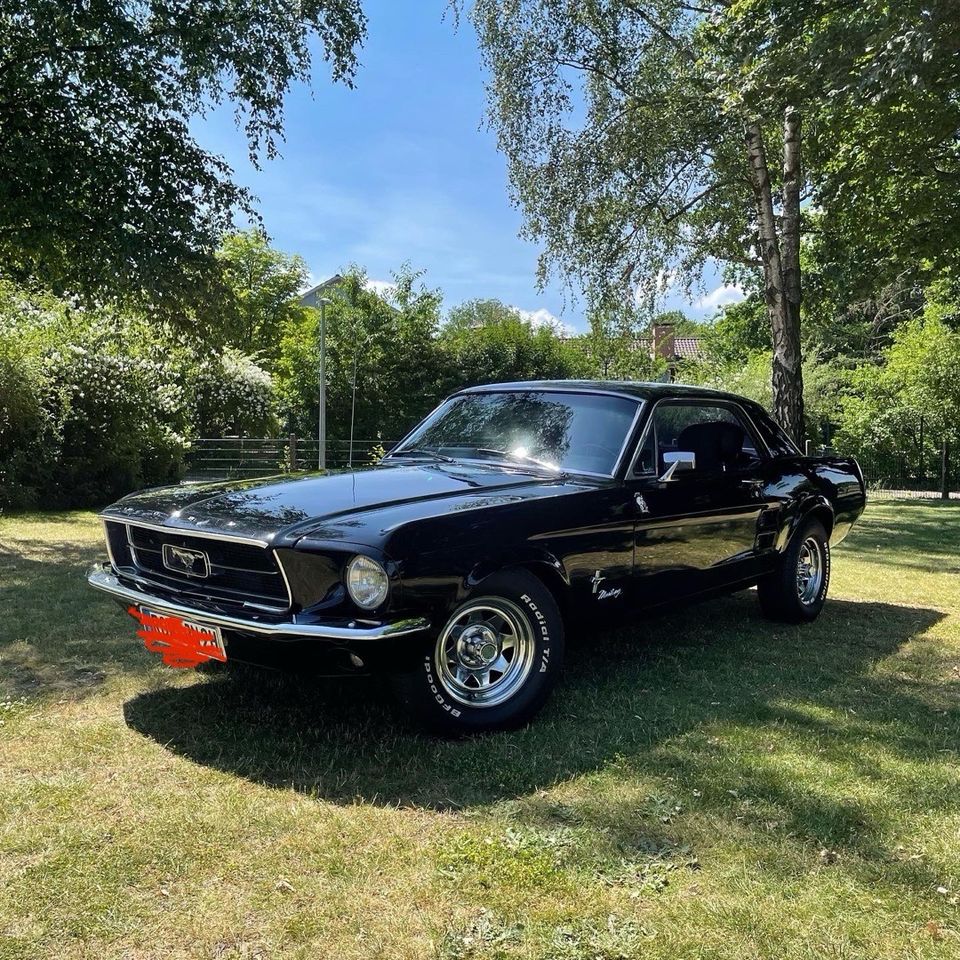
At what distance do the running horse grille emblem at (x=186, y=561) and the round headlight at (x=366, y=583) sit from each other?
0.80 m

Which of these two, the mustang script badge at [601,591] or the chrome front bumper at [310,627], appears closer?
the chrome front bumper at [310,627]

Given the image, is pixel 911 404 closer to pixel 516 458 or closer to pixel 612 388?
pixel 612 388

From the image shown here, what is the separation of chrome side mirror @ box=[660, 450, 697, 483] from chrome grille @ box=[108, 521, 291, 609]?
221 centimetres

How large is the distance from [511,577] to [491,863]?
1.28m

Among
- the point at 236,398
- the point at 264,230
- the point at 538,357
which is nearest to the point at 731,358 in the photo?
the point at 538,357

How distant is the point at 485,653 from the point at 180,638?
1305 mm

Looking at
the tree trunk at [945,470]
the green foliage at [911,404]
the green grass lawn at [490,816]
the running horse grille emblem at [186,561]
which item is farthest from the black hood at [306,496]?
the green foliage at [911,404]

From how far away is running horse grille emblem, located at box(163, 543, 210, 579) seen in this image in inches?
142

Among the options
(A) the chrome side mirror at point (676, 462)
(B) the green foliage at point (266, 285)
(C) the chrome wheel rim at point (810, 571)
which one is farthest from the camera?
(B) the green foliage at point (266, 285)

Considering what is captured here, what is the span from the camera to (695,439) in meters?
4.79

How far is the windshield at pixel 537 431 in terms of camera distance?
4.45 metres

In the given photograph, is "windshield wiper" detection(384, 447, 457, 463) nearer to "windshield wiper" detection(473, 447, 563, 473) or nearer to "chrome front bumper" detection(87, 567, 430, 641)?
"windshield wiper" detection(473, 447, 563, 473)

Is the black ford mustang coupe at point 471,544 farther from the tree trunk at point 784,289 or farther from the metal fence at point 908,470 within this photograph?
the metal fence at point 908,470

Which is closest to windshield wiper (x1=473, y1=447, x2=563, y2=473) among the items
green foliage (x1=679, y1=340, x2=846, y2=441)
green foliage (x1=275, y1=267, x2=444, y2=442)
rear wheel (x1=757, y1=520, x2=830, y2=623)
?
rear wheel (x1=757, y1=520, x2=830, y2=623)
